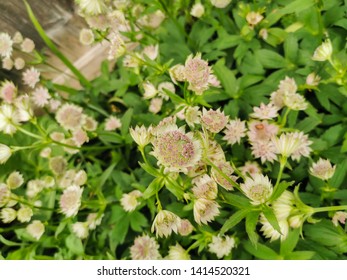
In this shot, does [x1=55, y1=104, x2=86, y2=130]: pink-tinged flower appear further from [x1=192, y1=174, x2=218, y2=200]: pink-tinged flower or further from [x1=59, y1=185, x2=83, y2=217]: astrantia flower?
[x1=192, y1=174, x2=218, y2=200]: pink-tinged flower

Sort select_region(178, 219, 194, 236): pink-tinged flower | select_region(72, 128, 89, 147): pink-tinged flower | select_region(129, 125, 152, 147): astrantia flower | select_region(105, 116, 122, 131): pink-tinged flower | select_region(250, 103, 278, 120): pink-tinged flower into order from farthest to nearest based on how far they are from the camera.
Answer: select_region(105, 116, 122, 131): pink-tinged flower, select_region(72, 128, 89, 147): pink-tinged flower, select_region(250, 103, 278, 120): pink-tinged flower, select_region(178, 219, 194, 236): pink-tinged flower, select_region(129, 125, 152, 147): astrantia flower

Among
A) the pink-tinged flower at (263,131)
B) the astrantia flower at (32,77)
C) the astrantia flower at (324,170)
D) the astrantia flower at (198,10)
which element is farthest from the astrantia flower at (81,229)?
the astrantia flower at (198,10)

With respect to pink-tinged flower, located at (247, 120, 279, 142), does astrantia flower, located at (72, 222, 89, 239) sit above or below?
below

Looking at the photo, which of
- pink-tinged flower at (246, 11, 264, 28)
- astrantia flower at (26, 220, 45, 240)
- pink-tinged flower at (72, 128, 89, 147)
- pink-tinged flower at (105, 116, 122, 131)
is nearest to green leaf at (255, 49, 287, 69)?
pink-tinged flower at (246, 11, 264, 28)

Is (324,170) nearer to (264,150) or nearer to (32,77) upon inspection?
(264,150)

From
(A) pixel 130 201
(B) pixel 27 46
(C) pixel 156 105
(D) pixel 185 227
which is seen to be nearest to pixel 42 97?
(B) pixel 27 46

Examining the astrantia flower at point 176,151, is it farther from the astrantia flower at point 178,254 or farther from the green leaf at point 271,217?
the astrantia flower at point 178,254

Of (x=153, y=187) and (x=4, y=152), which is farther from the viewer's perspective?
(x=4, y=152)
